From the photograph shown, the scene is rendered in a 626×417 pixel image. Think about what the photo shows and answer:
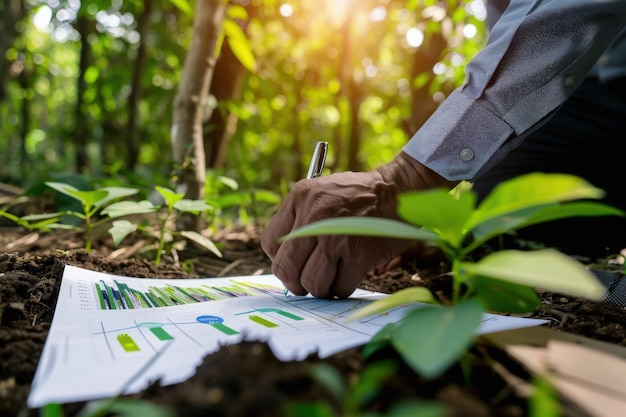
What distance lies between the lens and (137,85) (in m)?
2.27

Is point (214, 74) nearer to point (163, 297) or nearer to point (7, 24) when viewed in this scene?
point (7, 24)

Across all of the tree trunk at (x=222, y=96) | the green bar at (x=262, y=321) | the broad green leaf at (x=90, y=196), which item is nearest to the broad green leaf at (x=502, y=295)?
the green bar at (x=262, y=321)

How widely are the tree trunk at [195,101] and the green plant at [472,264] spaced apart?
1.00m

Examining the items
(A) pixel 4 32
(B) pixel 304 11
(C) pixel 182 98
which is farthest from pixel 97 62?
(C) pixel 182 98

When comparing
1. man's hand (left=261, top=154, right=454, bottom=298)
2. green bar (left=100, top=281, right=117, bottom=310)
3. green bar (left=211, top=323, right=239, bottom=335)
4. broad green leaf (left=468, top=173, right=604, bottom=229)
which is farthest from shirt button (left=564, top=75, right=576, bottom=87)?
green bar (left=100, top=281, right=117, bottom=310)

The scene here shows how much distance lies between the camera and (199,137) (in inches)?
54.7

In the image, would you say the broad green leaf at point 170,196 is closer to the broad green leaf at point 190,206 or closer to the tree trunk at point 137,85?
the broad green leaf at point 190,206

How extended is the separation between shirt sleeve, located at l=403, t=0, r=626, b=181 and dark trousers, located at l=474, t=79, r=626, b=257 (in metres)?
0.62

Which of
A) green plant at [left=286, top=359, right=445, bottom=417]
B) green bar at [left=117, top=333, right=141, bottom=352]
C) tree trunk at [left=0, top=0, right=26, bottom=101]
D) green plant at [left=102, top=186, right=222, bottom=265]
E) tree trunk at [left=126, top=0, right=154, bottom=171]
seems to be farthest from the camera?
tree trunk at [left=126, top=0, right=154, bottom=171]

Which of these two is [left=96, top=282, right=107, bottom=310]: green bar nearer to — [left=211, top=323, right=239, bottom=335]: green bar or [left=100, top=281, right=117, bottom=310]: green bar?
[left=100, top=281, right=117, bottom=310]: green bar

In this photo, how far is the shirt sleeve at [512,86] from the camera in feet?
2.64

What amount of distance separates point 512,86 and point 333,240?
42 centimetres

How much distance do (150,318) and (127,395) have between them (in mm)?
214

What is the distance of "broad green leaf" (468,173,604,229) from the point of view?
1.07ft
